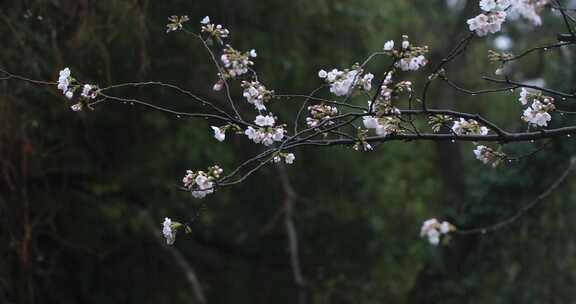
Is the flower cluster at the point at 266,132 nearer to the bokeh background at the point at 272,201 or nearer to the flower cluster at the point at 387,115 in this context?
the flower cluster at the point at 387,115

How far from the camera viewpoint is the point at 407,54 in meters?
2.82

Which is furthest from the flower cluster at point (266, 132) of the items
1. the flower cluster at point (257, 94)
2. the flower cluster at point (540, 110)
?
the flower cluster at point (540, 110)

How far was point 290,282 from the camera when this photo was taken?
328 inches

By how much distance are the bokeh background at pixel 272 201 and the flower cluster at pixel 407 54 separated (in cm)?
283

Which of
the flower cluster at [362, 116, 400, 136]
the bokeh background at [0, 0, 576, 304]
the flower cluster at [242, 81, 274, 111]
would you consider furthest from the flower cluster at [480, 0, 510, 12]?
the bokeh background at [0, 0, 576, 304]

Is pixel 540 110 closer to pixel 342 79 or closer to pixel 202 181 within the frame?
pixel 342 79

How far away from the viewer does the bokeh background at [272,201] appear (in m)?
6.35

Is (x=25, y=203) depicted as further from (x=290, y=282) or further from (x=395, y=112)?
(x=290, y=282)

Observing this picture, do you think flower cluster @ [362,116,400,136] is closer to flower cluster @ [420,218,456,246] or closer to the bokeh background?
flower cluster @ [420,218,456,246]

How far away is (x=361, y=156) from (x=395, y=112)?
5.60 m

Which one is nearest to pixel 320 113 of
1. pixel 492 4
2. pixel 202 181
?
pixel 202 181

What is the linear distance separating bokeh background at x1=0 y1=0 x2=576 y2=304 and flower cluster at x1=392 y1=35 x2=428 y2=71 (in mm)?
2834

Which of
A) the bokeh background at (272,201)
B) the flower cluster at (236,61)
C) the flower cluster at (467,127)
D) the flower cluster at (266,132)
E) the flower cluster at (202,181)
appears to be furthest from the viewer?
the bokeh background at (272,201)

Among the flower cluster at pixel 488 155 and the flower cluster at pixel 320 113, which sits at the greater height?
the flower cluster at pixel 320 113
